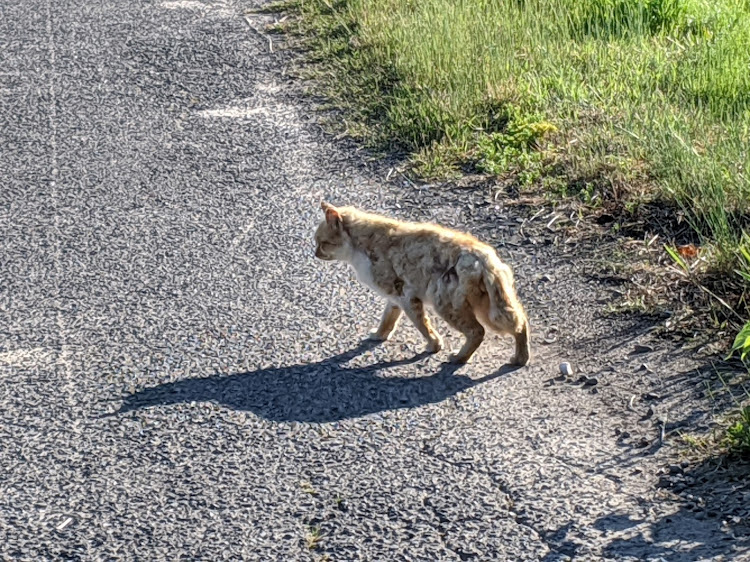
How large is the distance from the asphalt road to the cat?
19 cm

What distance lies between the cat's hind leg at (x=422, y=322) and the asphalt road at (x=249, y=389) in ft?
0.39

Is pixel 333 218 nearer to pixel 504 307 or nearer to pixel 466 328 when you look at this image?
pixel 466 328

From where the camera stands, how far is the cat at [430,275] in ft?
18.4

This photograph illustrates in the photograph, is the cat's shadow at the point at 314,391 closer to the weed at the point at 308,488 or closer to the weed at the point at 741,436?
the weed at the point at 308,488

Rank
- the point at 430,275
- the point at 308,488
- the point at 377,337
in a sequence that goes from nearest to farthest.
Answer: the point at 308,488 < the point at 430,275 < the point at 377,337

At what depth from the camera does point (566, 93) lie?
823 centimetres

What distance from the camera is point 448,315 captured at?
5746 millimetres

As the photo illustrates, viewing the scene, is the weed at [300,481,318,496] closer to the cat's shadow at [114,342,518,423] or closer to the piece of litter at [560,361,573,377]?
the cat's shadow at [114,342,518,423]

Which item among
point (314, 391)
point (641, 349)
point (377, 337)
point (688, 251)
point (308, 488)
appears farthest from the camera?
point (688, 251)

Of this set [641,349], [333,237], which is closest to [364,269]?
[333,237]

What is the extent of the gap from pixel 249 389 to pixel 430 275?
1.08 meters

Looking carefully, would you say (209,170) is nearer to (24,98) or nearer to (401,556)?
(24,98)

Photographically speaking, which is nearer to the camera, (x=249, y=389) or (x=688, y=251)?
(x=249, y=389)

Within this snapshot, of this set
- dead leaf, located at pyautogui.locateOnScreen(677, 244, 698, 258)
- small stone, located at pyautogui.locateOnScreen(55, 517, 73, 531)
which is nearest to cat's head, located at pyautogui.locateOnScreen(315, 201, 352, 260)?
dead leaf, located at pyautogui.locateOnScreen(677, 244, 698, 258)
